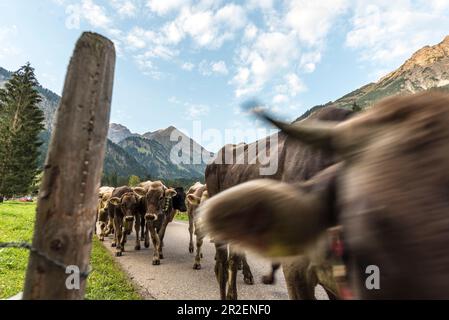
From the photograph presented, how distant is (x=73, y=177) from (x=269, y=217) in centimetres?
103

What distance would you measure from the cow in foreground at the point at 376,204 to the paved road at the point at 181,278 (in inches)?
129

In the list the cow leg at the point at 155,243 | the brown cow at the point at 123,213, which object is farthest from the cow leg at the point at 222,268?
the brown cow at the point at 123,213

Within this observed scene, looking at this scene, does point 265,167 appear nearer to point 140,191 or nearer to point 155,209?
point 155,209

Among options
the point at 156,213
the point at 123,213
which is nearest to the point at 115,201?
the point at 123,213

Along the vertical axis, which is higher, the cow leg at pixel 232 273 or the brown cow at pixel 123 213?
the brown cow at pixel 123 213

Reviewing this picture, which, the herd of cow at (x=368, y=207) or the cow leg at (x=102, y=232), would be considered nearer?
the herd of cow at (x=368, y=207)

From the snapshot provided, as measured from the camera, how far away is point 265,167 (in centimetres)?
461

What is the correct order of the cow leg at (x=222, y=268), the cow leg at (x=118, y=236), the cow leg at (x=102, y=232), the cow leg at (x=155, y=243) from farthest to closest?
the cow leg at (x=102, y=232)
the cow leg at (x=118, y=236)
the cow leg at (x=155, y=243)
the cow leg at (x=222, y=268)

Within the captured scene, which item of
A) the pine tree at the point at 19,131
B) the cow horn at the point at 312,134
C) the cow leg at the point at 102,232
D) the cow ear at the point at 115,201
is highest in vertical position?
the pine tree at the point at 19,131

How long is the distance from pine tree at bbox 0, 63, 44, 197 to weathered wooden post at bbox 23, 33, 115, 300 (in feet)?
147

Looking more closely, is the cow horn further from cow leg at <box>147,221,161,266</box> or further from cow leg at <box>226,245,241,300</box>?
cow leg at <box>147,221,161,266</box>

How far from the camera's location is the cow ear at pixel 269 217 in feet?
5.63

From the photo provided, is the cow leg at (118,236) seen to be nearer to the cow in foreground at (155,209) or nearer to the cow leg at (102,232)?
the cow in foreground at (155,209)

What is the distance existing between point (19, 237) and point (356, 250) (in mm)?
12734
